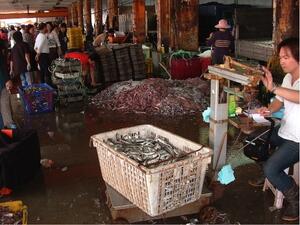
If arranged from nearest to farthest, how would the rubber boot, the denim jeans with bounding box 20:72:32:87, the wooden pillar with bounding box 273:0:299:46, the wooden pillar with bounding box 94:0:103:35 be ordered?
the rubber boot, the wooden pillar with bounding box 273:0:299:46, the denim jeans with bounding box 20:72:32:87, the wooden pillar with bounding box 94:0:103:35

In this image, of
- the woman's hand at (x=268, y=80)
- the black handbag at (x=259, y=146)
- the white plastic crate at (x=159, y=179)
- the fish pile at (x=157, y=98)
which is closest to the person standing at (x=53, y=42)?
the fish pile at (x=157, y=98)

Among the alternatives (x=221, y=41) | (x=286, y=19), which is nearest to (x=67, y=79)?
(x=221, y=41)

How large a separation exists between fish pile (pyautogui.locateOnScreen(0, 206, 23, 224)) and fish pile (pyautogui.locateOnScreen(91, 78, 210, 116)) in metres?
4.53

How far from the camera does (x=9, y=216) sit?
3.85 meters

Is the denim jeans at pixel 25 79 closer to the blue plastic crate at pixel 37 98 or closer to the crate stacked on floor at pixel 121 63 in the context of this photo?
the crate stacked on floor at pixel 121 63

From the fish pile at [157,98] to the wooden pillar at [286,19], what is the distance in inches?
84.4

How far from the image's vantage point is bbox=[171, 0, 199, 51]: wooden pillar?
12.7 meters

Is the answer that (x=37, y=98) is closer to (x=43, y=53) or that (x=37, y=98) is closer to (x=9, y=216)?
(x=43, y=53)

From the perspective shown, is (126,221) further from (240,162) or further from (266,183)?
(240,162)

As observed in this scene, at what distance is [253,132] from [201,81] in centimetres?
567

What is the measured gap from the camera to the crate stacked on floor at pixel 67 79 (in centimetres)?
891

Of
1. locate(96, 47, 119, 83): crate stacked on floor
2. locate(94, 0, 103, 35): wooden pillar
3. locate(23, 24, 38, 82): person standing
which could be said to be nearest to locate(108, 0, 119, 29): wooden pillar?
locate(94, 0, 103, 35): wooden pillar

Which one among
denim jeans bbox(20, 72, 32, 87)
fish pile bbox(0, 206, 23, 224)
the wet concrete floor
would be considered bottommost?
the wet concrete floor

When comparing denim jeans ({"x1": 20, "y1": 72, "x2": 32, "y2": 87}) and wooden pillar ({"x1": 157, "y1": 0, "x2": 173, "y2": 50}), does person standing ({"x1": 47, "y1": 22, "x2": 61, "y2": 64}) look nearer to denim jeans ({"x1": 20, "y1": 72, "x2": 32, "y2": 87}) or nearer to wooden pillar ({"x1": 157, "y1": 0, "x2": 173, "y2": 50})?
denim jeans ({"x1": 20, "y1": 72, "x2": 32, "y2": 87})
